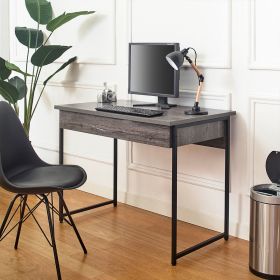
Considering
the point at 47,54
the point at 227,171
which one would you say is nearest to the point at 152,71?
the point at 227,171

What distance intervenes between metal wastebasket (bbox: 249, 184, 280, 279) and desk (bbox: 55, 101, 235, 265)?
1.40ft

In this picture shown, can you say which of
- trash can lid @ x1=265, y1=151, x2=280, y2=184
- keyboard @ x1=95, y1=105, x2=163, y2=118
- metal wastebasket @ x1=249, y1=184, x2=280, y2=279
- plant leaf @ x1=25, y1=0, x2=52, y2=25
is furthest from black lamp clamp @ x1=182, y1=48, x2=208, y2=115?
plant leaf @ x1=25, y1=0, x2=52, y2=25

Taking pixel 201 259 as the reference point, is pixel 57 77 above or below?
above

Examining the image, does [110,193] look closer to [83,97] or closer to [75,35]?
[83,97]

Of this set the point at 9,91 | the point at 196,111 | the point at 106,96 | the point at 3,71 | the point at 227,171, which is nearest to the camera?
the point at 196,111

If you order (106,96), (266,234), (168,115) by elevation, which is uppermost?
(106,96)

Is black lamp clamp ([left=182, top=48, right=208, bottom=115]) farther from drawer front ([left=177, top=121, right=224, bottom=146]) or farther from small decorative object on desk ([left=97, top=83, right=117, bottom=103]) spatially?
small decorative object on desk ([left=97, top=83, right=117, bottom=103])

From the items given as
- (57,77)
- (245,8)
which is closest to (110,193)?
(57,77)

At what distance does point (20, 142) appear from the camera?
3.11m

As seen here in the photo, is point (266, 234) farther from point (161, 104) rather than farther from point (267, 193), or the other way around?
point (161, 104)

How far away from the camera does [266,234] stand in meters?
2.76

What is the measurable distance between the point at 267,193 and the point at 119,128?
95cm

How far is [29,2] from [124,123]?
5.70ft

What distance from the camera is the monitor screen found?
3.34 meters
